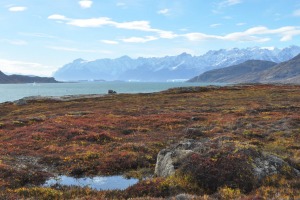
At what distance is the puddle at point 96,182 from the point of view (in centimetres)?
2086

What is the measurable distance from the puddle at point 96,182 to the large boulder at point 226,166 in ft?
8.90

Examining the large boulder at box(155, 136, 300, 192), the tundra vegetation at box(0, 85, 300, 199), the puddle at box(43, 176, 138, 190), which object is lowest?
the puddle at box(43, 176, 138, 190)

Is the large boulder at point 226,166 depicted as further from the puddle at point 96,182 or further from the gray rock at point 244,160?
the puddle at point 96,182

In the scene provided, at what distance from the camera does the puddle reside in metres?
20.9

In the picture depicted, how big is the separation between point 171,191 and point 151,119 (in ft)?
103

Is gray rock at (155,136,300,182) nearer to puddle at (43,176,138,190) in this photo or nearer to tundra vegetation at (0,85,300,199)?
tundra vegetation at (0,85,300,199)

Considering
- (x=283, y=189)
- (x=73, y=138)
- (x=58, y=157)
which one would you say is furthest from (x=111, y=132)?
(x=283, y=189)

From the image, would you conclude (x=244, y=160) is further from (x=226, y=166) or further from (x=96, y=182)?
(x=96, y=182)

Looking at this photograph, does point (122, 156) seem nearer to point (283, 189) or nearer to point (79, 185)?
point (79, 185)

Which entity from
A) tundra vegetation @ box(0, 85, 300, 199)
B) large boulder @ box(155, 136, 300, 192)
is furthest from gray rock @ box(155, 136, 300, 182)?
tundra vegetation @ box(0, 85, 300, 199)

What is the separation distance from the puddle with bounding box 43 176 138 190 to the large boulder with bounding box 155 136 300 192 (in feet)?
8.90

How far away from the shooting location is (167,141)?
Answer: 3350cm

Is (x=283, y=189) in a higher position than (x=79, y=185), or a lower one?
higher

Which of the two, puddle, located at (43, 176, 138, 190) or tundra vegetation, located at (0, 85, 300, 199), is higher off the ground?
tundra vegetation, located at (0, 85, 300, 199)
